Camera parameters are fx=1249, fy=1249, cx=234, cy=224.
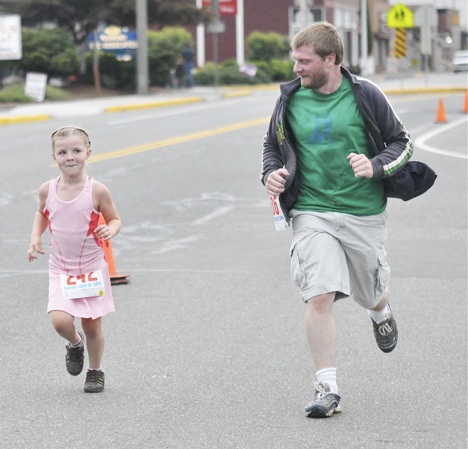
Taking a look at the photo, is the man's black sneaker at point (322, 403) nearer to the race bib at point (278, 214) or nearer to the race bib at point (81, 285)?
the race bib at point (278, 214)

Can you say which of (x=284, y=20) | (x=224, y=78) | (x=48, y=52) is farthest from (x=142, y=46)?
(x=284, y=20)

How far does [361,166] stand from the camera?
5.71 metres

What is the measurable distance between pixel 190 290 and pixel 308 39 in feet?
12.5

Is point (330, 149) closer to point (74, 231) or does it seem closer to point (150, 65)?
point (74, 231)

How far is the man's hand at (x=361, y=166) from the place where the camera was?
5.71 m

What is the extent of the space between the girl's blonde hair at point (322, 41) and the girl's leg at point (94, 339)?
5.54 feet

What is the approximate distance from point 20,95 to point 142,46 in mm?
6659

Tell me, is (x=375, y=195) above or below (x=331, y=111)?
below

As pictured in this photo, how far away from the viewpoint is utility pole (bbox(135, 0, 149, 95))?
40.6 meters

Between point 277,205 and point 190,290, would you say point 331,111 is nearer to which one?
point 277,205

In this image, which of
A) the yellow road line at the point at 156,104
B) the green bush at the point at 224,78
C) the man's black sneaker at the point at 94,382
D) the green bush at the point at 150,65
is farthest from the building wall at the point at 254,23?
the man's black sneaker at the point at 94,382

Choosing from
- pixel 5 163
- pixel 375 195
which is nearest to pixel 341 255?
pixel 375 195

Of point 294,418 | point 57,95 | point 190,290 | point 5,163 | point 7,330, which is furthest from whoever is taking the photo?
point 57,95

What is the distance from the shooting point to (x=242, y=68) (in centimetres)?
5553
